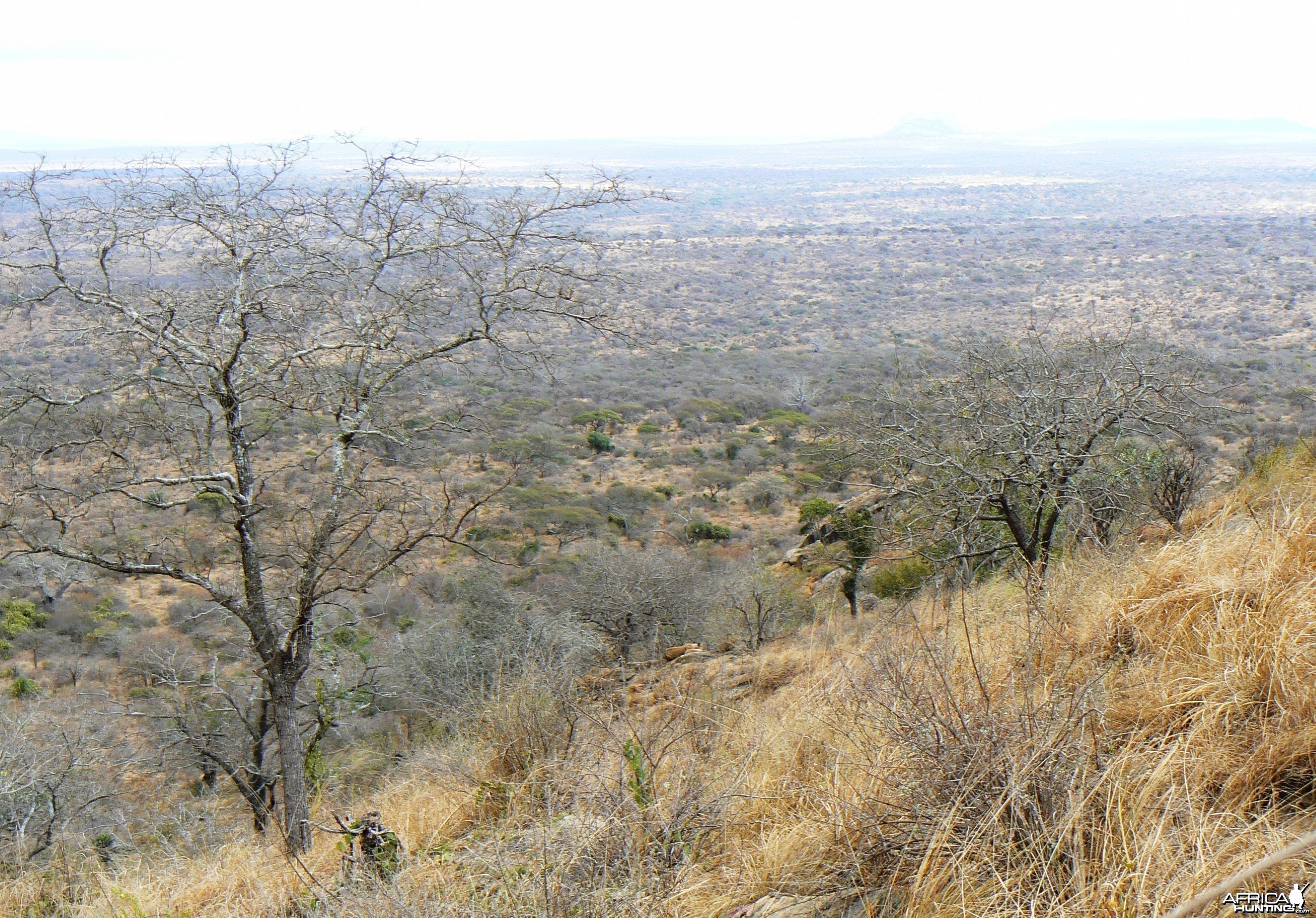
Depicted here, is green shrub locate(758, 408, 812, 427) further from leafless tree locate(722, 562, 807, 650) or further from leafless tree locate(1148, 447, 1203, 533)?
leafless tree locate(1148, 447, 1203, 533)

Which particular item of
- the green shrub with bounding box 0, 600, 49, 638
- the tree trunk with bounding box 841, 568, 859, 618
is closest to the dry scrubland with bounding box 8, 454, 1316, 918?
the tree trunk with bounding box 841, 568, 859, 618

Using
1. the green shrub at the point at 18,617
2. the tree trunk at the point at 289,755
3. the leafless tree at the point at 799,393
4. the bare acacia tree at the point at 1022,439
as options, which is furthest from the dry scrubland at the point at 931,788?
the leafless tree at the point at 799,393

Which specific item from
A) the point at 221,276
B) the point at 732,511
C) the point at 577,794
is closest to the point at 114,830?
the point at 221,276

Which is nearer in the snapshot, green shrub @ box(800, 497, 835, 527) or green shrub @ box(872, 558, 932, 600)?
green shrub @ box(872, 558, 932, 600)

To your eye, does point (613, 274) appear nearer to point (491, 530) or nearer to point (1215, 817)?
point (1215, 817)

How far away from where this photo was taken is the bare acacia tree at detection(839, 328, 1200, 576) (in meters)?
6.63

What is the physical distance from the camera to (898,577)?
11.5 meters

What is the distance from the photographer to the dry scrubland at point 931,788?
1873mm

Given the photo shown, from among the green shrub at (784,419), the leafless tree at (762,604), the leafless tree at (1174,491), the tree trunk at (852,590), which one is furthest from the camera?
the green shrub at (784,419)

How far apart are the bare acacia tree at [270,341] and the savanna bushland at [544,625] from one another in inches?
2.2

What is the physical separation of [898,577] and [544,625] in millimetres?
4968

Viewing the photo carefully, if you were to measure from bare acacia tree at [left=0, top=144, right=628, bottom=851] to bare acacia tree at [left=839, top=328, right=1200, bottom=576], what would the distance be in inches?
123

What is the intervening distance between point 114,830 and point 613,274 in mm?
8447

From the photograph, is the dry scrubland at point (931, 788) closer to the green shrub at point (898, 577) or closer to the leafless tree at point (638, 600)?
the green shrub at point (898, 577)
